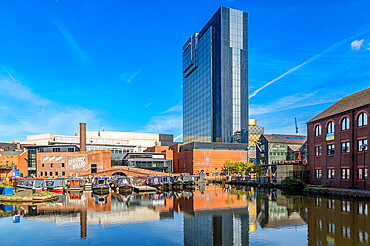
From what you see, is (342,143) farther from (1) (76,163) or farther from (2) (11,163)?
(2) (11,163)

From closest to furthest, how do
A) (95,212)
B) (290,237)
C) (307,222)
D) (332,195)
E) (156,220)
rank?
(290,237), (307,222), (156,220), (95,212), (332,195)

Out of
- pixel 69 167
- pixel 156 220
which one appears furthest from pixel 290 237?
pixel 69 167

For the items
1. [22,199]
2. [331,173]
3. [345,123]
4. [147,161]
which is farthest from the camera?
[147,161]

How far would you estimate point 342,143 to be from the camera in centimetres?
5238

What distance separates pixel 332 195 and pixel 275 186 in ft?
70.1

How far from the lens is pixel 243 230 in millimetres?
25484

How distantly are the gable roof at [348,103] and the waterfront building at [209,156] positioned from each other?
5936 centimetres

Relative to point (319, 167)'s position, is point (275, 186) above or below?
below

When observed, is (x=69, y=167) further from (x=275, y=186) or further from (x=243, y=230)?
(x=243, y=230)

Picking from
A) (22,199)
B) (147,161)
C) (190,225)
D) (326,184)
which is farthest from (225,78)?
(190,225)

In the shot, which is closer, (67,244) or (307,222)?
(67,244)

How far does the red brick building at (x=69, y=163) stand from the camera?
354 ft

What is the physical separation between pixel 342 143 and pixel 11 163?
Answer: 315 ft

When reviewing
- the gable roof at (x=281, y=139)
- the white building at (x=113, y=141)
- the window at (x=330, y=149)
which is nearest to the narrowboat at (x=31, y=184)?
the window at (x=330, y=149)
